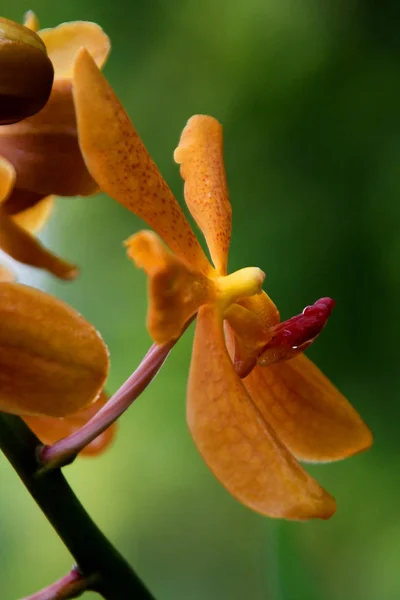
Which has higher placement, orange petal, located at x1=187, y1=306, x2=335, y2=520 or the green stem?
orange petal, located at x1=187, y1=306, x2=335, y2=520

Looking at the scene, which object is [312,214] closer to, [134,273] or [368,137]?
[368,137]

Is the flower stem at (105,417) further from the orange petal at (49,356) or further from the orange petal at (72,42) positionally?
the orange petal at (72,42)

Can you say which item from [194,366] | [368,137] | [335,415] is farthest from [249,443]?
[368,137]

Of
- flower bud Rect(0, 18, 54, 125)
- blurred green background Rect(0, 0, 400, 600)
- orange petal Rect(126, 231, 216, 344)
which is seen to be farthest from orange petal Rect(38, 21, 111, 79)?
blurred green background Rect(0, 0, 400, 600)

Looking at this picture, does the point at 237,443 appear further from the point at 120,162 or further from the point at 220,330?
the point at 120,162

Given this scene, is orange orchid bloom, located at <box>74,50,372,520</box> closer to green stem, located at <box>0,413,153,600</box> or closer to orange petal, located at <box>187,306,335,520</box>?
orange petal, located at <box>187,306,335,520</box>

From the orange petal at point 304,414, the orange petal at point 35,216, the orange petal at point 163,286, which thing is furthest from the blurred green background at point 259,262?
the orange petal at point 163,286
